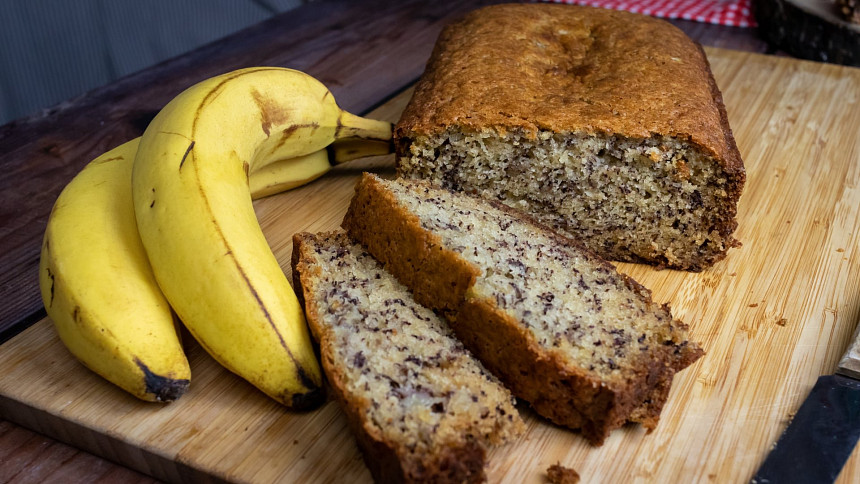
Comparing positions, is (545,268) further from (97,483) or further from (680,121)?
(97,483)

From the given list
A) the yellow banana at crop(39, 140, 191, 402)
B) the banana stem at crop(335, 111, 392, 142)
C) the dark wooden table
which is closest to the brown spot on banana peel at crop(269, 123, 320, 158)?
the banana stem at crop(335, 111, 392, 142)

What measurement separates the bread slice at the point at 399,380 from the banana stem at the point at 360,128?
79cm

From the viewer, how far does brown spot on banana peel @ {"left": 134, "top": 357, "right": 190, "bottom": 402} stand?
1.91 metres

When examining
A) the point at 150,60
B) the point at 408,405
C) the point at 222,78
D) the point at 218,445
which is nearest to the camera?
the point at 408,405

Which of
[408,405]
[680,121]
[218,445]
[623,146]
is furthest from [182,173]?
[680,121]

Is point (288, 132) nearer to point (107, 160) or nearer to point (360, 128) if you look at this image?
point (360, 128)

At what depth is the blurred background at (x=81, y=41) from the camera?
177 inches

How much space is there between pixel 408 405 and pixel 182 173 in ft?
2.94

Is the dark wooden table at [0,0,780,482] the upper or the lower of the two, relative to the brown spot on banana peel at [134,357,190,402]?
lower

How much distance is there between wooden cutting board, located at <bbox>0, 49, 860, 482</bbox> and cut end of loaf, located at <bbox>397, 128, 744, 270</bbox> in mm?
123

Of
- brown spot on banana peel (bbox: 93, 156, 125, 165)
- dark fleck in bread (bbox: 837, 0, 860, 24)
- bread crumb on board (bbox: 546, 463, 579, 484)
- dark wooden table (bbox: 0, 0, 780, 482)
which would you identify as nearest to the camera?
bread crumb on board (bbox: 546, 463, 579, 484)

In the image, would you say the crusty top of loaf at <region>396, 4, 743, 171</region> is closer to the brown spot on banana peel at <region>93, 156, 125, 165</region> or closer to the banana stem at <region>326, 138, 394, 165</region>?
the banana stem at <region>326, 138, 394, 165</region>

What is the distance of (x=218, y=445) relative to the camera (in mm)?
1935

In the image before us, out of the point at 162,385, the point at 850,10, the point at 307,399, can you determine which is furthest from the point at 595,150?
the point at 850,10
